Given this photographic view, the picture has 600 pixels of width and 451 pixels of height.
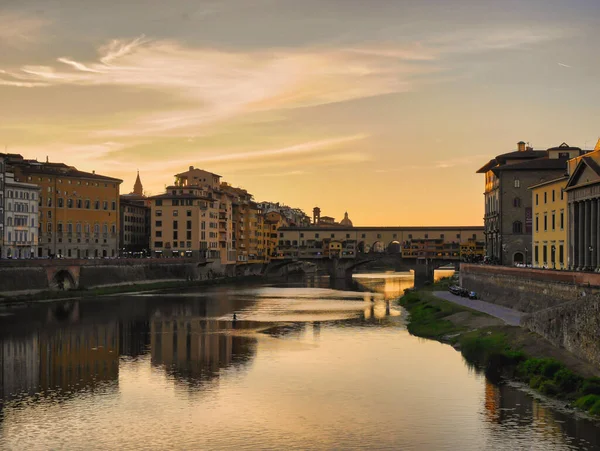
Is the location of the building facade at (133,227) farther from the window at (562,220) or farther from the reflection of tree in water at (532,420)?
the reflection of tree in water at (532,420)

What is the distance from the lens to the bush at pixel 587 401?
1531 inches

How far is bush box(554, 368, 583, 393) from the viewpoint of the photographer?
1646 inches

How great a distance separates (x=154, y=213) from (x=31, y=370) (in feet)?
360

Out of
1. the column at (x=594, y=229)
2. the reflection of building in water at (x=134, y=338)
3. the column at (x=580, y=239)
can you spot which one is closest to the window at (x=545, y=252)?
the column at (x=580, y=239)

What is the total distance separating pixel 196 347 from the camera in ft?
212

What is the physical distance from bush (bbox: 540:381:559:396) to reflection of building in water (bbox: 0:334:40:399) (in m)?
27.8

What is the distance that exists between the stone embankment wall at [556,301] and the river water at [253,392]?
4547 millimetres

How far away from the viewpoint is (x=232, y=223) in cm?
18188

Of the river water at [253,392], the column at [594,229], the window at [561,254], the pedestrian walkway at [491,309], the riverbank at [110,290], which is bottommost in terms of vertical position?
the river water at [253,392]

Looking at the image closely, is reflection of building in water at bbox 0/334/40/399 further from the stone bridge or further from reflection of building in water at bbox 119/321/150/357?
the stone bridge

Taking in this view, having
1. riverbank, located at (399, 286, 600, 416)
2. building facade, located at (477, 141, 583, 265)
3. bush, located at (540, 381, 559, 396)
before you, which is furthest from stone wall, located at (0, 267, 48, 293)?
bush, located at (540, 381, 559, 396)

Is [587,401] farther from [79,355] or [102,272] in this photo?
[102,272]

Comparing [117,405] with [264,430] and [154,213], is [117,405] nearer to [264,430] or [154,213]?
[264,430]

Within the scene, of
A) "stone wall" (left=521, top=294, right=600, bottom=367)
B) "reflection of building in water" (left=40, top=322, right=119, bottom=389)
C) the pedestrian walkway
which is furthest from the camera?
the pedestrian walkway
